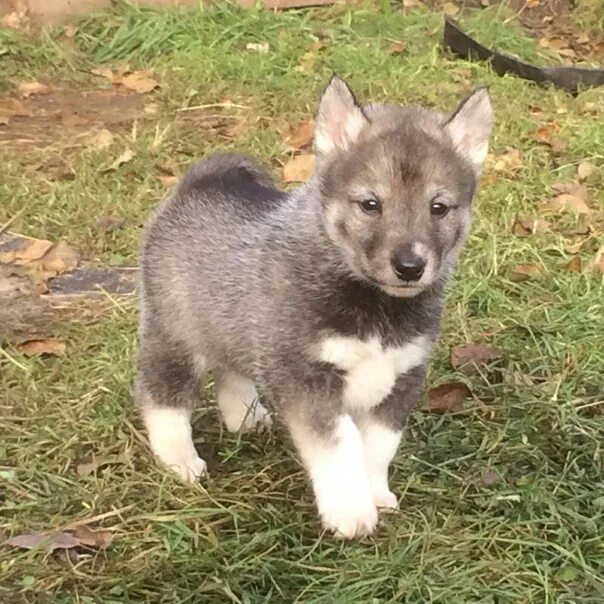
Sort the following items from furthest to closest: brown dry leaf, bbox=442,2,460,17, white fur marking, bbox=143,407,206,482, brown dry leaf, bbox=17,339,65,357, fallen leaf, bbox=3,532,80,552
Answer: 1. brown dry leaf, bbox=442,2,460,17
2. brown dry leaf, bbox=17,339,65,357
3. white fur marking, bbox=143,407,206,482
4. fallen leaf, bbox=3,532,80,552

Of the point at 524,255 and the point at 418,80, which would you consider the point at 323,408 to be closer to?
the point at 524,255

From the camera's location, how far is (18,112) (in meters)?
7.45

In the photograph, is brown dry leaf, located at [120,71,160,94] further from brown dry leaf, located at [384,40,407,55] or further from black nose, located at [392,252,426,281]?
black nose, located at [392,252,426,281]

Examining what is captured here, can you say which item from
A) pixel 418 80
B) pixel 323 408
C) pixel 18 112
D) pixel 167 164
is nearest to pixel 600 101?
pixel 418 80

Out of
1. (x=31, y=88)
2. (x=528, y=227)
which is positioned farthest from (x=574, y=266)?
(x=31, y=88)

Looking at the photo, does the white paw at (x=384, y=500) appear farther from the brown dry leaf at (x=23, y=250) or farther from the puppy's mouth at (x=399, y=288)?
the brown dry leaf at (x=23, y=250)

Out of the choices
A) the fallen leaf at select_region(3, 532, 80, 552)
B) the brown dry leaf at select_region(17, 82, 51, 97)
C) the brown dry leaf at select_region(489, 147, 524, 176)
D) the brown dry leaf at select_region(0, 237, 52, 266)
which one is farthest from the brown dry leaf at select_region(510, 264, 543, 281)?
the brown dry leaf at select_region(17, 82, 51, 97)

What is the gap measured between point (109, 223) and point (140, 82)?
7.94 feet

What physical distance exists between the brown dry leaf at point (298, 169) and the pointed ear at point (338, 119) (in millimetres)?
2820

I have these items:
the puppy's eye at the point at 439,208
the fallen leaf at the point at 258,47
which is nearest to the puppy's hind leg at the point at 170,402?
the puppy's eye at the point at 439,208

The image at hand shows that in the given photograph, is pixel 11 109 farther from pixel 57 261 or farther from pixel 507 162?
pixel 507 162

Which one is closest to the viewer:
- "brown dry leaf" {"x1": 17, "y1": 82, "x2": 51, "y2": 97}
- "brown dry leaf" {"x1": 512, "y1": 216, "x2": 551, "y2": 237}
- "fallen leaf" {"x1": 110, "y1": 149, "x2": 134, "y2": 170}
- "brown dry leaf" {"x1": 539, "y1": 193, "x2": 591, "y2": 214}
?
"brown dry leaf" {"x1": 512, "y1": 216, "x2": 551, "y2": 237}

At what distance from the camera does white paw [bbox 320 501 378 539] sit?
3.26 m

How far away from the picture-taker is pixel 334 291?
10.9 feet
